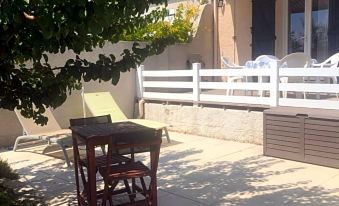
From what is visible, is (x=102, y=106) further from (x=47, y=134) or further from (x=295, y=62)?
(x=295, y=62)

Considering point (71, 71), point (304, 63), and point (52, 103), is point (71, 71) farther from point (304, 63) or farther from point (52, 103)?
point (304, 63)

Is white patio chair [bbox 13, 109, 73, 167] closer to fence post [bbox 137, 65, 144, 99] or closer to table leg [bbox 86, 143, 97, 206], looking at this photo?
table leg [bbox 86, 143, 97, 206]

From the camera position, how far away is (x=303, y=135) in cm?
581

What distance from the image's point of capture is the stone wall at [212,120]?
24.0 feet

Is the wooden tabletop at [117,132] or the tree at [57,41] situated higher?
the tree at [57,41]

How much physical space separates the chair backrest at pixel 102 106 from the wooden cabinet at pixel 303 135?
10.9 ft

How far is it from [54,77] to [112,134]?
76 cm

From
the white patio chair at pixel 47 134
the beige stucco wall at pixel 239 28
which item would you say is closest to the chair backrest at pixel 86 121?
the white patio chair at pixel 47 134

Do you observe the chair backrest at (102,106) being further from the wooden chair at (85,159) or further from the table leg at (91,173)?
the table leg at (91,173)

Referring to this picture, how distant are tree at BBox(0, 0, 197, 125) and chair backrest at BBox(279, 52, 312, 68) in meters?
4.83

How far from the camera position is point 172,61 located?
1108cm

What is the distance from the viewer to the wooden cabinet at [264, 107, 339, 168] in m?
5.54

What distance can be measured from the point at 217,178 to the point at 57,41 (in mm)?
3314

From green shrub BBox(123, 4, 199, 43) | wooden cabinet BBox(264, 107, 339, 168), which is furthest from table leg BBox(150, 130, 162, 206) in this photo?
green shrub BBox(123, 4, 199, 43)
